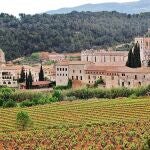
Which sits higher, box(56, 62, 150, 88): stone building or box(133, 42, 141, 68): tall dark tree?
box(133, 42, 141, 68): tall dark tree

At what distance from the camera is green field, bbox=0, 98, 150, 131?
51138 mm

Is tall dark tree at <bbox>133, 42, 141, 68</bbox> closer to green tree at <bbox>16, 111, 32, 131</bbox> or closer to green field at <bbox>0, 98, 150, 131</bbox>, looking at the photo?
green field at <bbox>0, 98, 150, 131</bbox>

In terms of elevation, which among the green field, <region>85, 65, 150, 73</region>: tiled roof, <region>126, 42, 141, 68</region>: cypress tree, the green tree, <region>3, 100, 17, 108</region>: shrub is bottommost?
<region>3, 100, 17, 108</region>: shrub

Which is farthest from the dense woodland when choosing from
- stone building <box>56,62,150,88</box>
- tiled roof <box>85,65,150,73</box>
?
tiled roof <box>85,65,150,73</box>

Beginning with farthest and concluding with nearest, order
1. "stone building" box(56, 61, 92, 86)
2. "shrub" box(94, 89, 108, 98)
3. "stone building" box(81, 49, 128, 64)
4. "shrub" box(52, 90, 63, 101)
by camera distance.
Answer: "stone building" box(81, 49, 128, 64), "stone building" box(56, 61, 92, 86), "shrub" box(94, 89, 108, 98), "shrub" box(52, 90, 63, 101)

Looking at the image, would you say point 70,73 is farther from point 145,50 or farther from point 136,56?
point 145,50

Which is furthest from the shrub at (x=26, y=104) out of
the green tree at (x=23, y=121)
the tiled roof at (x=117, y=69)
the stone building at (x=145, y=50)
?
the stone building at (x=145, y=50)

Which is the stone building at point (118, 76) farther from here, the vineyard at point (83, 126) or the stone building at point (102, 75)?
the vineyard at point (83, 126)

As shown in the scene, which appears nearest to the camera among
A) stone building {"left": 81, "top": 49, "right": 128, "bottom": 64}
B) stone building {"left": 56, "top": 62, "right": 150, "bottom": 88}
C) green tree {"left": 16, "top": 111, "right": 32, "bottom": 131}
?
green tree {"left": 16, "top": 111, "right": 32, "bottom": 131}

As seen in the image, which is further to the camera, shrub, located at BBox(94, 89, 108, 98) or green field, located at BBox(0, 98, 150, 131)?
shrub, located at BBox(94, 89, 108, 98)

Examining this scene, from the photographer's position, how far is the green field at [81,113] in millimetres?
51138

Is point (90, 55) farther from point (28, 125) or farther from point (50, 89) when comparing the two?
point (28, 125)

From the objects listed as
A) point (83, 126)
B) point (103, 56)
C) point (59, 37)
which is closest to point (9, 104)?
point (83, 126)

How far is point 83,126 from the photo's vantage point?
46.2m
